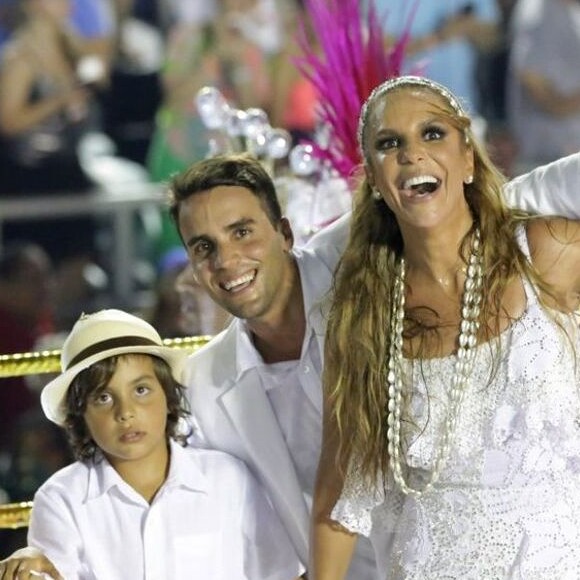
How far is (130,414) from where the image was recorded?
9.48ft

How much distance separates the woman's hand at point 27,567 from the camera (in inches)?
109

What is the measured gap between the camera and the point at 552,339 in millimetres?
2682

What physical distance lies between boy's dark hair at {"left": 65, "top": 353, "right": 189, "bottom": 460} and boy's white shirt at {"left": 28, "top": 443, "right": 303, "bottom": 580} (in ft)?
0.12

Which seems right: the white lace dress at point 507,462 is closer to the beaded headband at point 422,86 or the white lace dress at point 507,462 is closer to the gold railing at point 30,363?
the beaded headband at point 422,86

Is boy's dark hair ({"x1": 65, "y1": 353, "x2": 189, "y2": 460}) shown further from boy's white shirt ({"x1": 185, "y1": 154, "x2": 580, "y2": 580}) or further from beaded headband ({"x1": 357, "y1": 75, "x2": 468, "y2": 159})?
beaded headband ({"x1": 357, "y1": 75, "x2": 468, "y2": 159})

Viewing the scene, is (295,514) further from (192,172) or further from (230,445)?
(192,172)

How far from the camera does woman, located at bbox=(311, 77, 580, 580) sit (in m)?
2.67

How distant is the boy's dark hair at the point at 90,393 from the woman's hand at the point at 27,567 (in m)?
0.21

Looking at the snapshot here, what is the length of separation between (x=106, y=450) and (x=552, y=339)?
2.59 feet

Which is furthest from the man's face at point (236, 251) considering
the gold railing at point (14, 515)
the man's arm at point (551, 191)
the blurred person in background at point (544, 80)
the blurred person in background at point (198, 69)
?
the blurred person in background at point (544, 80)

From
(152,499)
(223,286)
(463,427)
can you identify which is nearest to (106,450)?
(152,499)

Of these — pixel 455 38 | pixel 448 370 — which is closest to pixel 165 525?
pixel 448 370

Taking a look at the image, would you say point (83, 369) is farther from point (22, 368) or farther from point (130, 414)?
point (22, 368)

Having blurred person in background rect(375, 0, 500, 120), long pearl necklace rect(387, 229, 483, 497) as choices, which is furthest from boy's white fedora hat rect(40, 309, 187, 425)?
blurred person in background rect(375, 0, 500, 120)
